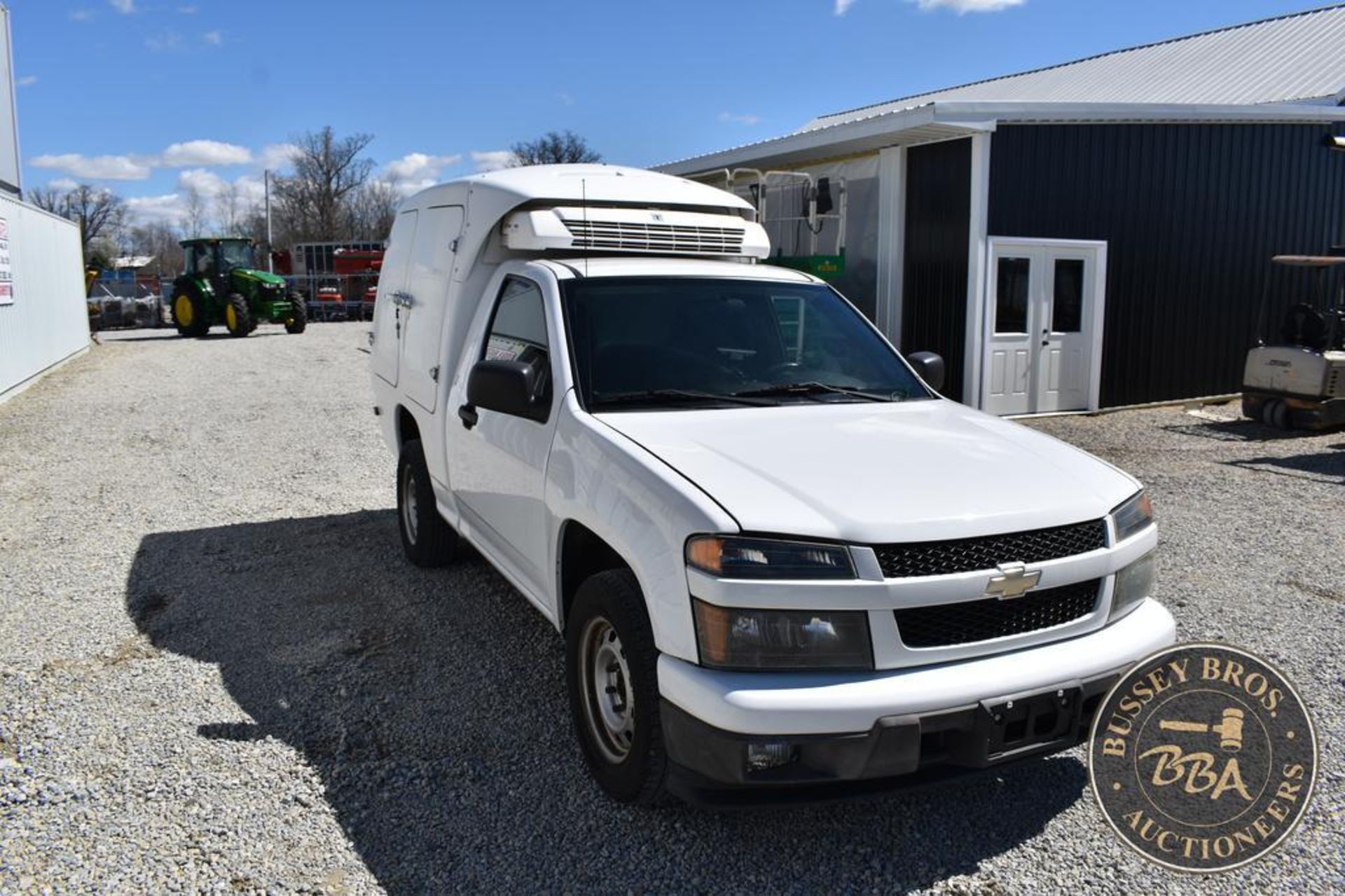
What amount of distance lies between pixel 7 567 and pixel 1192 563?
294 inches

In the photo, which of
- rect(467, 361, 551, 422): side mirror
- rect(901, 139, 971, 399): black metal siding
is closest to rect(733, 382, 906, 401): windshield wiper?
rect(467, 361, 551, 422): side mirror

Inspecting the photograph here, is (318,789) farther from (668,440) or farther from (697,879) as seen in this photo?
(668,440)

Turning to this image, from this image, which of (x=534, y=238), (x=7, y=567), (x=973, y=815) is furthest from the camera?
(x=7, y=567)

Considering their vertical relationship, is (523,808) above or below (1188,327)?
below

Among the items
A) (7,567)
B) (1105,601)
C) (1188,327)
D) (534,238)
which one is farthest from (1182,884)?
(1188,327)

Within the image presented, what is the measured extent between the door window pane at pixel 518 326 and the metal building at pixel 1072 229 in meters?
8.49

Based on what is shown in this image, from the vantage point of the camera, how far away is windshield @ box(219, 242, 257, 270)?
27438mm

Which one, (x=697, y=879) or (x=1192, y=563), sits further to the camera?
(x=1192, y=563)

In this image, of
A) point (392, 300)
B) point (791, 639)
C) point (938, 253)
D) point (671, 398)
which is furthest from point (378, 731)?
point (938, 253)

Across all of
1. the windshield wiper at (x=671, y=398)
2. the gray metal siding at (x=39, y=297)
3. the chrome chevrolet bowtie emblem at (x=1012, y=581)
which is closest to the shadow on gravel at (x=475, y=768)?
the chrome chevrolet bowtie emblem at (x=1012, y=581)

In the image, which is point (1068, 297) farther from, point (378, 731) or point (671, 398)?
point (378, 731)

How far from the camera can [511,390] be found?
3.86m

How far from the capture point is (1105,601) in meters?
3.26

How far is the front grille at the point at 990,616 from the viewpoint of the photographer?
2928 mm
